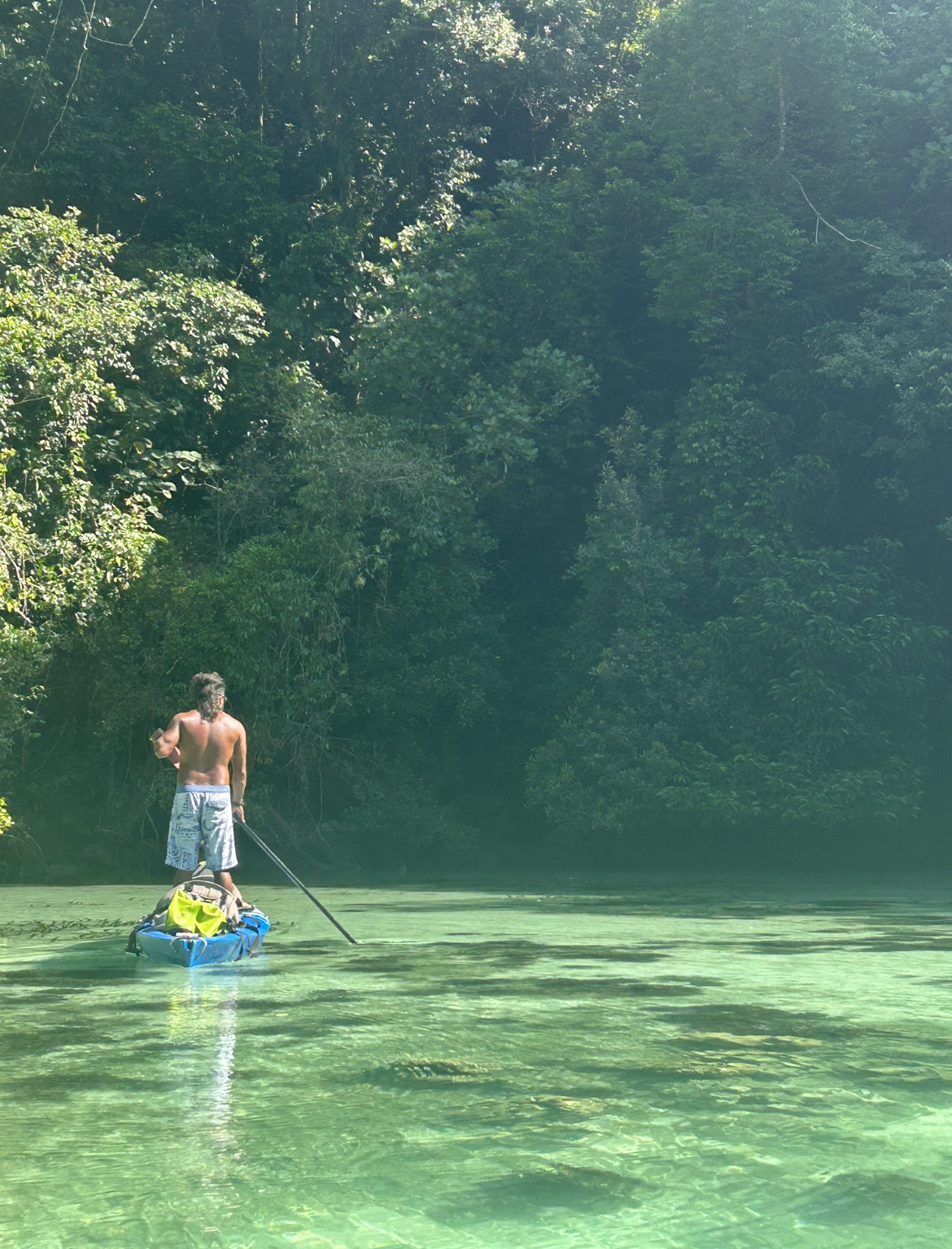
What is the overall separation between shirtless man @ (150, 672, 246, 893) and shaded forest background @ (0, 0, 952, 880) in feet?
20.8

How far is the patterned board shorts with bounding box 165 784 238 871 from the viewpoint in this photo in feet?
27.1

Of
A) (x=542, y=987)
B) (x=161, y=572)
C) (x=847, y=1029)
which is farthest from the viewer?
(x=161, y=572)

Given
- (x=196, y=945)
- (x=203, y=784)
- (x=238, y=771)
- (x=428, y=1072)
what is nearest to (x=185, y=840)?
(x=203, y=784)

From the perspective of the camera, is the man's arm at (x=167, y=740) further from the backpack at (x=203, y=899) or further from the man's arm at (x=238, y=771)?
the backpack at (x=203, y=899)

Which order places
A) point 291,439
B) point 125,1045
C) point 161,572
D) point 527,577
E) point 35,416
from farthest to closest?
point 527,577 → point 291,439 → point 161,572 → point 35,416 → point 125,1045

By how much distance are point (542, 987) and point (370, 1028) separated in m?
1.45

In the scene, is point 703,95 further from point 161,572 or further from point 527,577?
point 161,572

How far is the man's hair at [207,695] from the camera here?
8.19 meters

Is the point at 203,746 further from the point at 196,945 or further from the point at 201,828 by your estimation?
the point at 196,945

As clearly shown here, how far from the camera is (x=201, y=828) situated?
831 cm

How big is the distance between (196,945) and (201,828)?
1.09m

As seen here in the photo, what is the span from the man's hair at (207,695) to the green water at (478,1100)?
150cm

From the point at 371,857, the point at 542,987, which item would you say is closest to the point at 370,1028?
the point at 542,987

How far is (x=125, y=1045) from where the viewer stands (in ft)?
16.8
